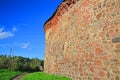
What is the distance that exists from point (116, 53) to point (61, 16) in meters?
6.03

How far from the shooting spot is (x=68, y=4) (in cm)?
1095

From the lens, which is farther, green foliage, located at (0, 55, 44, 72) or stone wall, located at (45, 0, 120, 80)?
green foliage, located at (0, 55, 44, 72)

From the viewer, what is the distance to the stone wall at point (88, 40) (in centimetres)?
704

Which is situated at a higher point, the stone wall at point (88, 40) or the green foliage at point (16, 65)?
the green foliage at point (16, 65)

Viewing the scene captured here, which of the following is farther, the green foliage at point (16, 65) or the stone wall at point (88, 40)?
the green foliage at point (16, 65)

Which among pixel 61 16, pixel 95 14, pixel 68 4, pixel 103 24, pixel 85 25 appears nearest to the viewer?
pixel 103 24

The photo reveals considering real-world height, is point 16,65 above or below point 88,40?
above

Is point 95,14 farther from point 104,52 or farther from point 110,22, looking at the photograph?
point 104,52

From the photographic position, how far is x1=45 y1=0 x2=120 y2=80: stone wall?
704 centimetres

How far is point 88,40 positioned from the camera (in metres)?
8.46

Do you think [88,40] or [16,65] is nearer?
[88,40]

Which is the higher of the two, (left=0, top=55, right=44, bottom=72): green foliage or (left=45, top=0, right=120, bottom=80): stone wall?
(left=0, top=55, right=44, bottom=72): green foliage

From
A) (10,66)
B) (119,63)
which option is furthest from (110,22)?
(10,66)

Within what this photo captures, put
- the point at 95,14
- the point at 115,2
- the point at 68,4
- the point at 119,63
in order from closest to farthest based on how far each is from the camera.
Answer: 1. the point at 119,63
2. the point at 115,2
3. the point at 95,14
4. the point at 68,4
